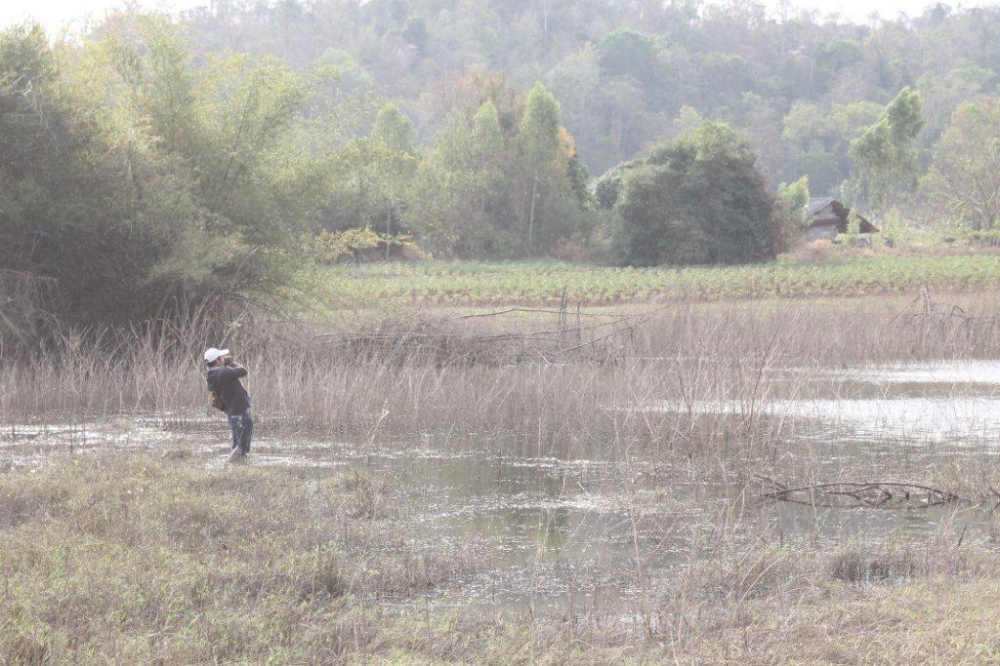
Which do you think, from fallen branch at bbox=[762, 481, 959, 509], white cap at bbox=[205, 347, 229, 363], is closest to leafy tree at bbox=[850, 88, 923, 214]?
fallen branch at bbox=[762, 481, 959, 509]

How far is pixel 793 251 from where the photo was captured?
5009 cm

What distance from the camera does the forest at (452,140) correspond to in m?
17.3

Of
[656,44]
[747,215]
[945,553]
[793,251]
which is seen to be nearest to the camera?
[945,553]

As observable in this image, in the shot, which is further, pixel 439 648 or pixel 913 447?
pixel 913 447

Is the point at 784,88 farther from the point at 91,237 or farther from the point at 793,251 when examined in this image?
the point at 91,237

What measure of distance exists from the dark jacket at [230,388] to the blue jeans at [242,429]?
0.27 feet

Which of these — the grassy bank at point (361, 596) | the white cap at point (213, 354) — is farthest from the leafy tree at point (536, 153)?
the grassy bank at point (361, 596)

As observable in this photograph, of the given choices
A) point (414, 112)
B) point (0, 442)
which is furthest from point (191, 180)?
point (414, 112)

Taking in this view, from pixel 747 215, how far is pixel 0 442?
3790 cm

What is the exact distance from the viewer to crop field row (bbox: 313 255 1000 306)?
105 ft

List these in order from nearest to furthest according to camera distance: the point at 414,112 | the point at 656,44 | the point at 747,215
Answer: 1. the point at 747,215
2. the point at 414,112
3. the point at 656,44

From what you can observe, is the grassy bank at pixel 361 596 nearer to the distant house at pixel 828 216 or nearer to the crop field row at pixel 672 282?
the crop field row at pixel 672 282

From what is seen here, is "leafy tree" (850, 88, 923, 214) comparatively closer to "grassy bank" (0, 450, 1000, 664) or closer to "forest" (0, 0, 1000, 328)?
"forest" (0, 0, 1000, 328)

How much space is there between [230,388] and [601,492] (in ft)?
12.2
